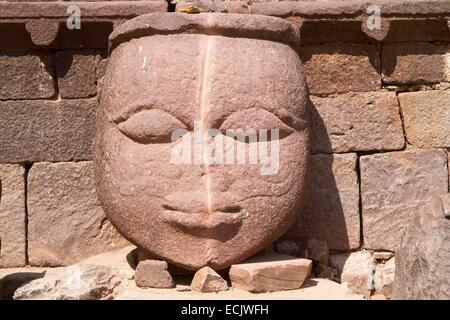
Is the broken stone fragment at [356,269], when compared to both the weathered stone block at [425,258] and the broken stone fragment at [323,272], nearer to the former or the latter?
the broken stone fragment at [323,272]

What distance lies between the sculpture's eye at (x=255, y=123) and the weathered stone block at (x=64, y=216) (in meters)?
1.30

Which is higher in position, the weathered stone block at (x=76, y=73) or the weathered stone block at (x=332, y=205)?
the weathered stone block at (x=76, y=73)

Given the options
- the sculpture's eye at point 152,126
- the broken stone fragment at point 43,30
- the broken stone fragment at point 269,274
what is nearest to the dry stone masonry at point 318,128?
the broken stone fragment at point 43,30

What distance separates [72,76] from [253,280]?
6.47 feet

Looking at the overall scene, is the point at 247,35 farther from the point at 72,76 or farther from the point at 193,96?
the point at 72,76

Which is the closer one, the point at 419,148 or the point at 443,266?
the point at 443,266

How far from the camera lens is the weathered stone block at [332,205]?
445 cm

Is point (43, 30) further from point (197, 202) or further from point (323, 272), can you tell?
point (323, 272)

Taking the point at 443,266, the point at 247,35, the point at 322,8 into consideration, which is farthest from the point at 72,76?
the point at 443,266

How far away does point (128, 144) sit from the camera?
145 inches

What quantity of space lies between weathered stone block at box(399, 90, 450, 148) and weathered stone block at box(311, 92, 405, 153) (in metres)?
0.09

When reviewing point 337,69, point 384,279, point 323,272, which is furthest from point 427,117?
point 323,272

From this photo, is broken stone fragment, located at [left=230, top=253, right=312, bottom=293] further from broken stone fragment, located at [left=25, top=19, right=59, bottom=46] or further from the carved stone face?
broken stone fragment, located at [left=25, top=19, right=59, bottom=46]

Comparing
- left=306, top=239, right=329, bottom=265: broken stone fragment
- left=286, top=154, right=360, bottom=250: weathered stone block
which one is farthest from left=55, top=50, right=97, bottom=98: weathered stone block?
left=306, top=239, right=329, bottom=265: broken stone fragment
